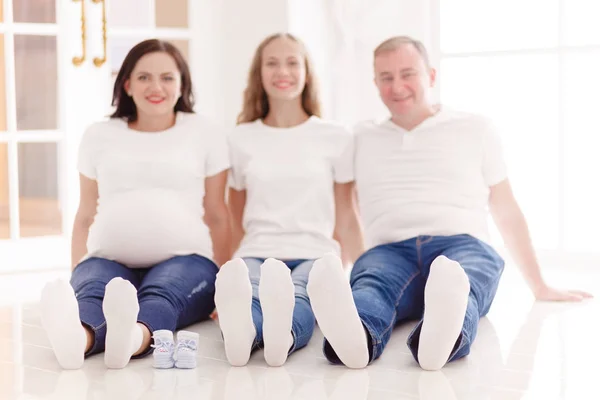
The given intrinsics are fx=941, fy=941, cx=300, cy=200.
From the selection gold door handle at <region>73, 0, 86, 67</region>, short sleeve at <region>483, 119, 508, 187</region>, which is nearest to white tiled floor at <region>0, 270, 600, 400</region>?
short sleeve at <region>483, 119, 508, 187</region>

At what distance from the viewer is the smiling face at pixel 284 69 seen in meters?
2.76

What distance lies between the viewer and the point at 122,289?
2000mm

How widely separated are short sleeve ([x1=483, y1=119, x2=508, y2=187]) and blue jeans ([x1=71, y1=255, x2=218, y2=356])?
837 millimetres

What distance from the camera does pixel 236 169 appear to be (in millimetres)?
2822

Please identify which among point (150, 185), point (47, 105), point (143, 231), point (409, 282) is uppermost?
point (47, 105)

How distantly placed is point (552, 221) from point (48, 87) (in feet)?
6.84

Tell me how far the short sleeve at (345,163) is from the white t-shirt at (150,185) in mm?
329

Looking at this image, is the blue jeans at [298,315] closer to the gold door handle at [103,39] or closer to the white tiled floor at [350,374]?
the white tiled floor at [350,374]

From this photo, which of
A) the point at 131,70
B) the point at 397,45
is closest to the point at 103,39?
the point at 131,70

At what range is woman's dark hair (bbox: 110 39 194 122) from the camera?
273cm

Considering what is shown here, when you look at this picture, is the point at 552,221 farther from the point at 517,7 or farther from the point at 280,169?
the point at 280,169

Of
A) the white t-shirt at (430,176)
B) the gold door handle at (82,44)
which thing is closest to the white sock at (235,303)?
the white t-shirt at (430,176)

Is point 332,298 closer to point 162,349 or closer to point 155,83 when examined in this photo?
point 162,349

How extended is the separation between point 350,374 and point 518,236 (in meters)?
0.91
